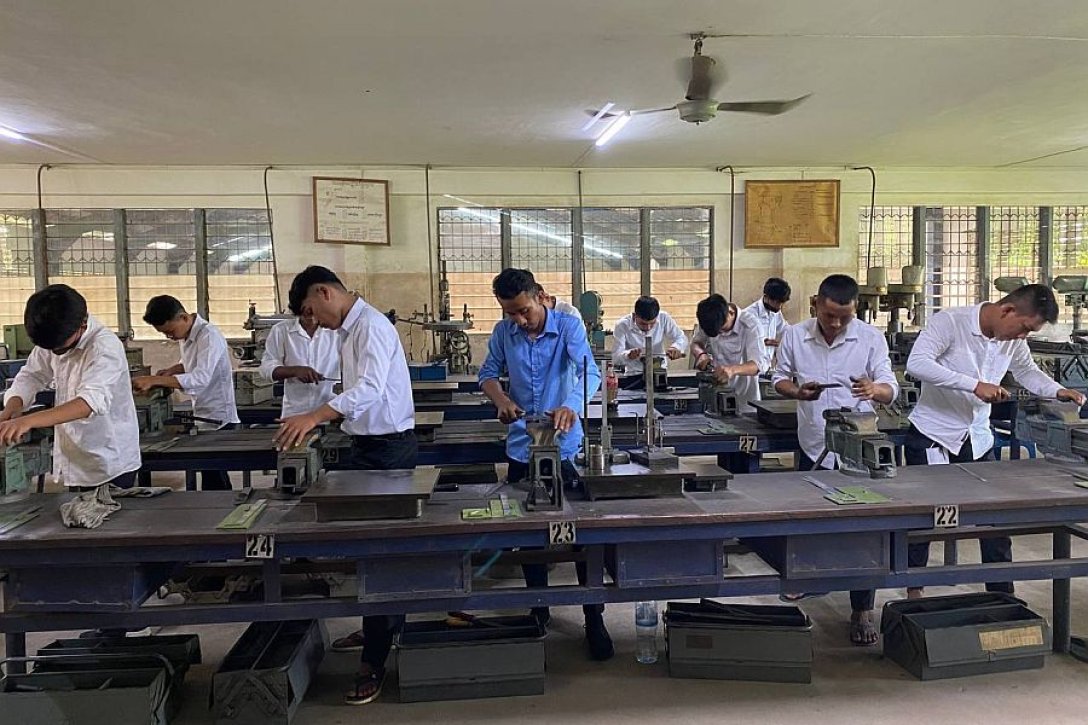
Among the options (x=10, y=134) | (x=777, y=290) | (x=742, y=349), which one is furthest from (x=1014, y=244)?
(x=10, y=134)

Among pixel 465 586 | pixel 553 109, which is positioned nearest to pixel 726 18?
pixel 553 109

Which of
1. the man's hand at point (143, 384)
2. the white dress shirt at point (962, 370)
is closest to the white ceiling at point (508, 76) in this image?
the white dress shirt at point (962, 370)

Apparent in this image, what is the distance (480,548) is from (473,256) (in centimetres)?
543

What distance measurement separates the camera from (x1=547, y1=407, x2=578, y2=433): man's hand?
2.37 meters

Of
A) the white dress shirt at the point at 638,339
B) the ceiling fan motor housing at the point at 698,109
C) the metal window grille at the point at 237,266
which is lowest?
the white dress shirt at the point at 638,339

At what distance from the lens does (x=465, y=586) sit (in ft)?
7.04

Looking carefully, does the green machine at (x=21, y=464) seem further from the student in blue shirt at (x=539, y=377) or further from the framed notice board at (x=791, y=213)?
the framed notice board at (x=791, y=213)

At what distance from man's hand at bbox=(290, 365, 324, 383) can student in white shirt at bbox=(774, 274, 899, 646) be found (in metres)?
2.04

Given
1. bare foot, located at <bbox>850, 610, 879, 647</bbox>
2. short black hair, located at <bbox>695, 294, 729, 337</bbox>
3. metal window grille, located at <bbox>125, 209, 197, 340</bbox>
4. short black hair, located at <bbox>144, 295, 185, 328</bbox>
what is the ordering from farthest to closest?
metal window grille, located at <bbox>125, 209, 197, 340</bbox>
short black hair, located at <bbox>695, 294, 729, 337</bbox>
short black hair, located at <bbox>144, 295, 185, 328</bbox>
bare foot, located at <bbox>850, 610, 879, 647</bbox>

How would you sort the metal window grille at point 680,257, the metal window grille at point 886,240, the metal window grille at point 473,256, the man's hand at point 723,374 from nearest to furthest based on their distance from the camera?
the man's hand at point 723,374, the metal window grille at point 473,256, the metal window grille at point 680,257, the metal window grille at point 886,240

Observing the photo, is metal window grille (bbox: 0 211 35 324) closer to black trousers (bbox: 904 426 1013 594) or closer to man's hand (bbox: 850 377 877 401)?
man's hand (bbox: 850 377 877 401)

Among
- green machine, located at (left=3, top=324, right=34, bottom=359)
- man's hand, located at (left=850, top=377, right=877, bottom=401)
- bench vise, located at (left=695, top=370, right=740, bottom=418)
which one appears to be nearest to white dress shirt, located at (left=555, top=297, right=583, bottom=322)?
bench vise, located at (left=695, top=370, right=740, bottom=418)

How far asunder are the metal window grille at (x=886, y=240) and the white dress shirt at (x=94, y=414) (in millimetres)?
6772

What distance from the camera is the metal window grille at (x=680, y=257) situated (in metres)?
7.45
